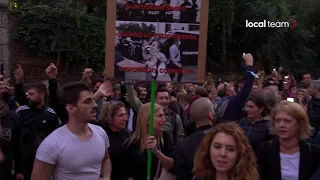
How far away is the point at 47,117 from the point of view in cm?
595

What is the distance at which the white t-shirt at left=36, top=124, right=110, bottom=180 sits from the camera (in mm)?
3578

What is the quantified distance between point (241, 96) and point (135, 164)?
4.84 feet

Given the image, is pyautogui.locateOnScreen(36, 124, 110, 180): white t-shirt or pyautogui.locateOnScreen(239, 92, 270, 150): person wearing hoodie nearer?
pyautogui.locateOnScreen(36, 124, 110, 180): white t-shirt

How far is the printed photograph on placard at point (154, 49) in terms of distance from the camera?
4.47 metres

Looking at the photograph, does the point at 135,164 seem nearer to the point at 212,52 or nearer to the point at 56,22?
the point at 56,22

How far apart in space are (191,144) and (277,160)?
2.50ft

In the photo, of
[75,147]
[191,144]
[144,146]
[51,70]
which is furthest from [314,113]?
[75,147]

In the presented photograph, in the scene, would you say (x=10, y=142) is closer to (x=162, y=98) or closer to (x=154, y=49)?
(x=154, y=49)

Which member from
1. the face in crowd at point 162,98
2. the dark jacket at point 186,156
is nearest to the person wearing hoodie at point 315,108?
the face in crowd at point 162,98

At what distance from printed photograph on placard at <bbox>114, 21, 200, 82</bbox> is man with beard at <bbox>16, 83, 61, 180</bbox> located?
1839mm

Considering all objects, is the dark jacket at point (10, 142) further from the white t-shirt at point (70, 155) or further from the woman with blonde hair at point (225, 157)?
the woman with blonde hair at point (225, 157)

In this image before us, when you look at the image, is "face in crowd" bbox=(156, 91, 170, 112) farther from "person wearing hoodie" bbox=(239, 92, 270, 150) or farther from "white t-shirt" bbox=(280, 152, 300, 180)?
"white t-shirt" bbox=(280, 152, 300, 180)

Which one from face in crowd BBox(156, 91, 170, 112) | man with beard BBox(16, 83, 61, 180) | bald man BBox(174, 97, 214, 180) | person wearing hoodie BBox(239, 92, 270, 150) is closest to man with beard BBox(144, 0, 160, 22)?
bald man BBox(174, 97, 214, 180)

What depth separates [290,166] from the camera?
3742 mm
